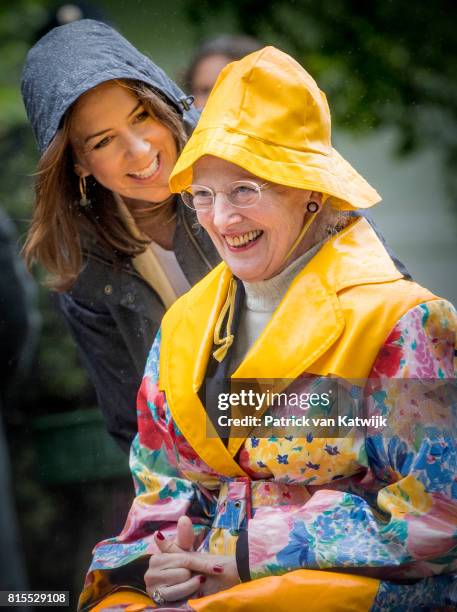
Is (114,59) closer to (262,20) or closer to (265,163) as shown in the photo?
(262,20)

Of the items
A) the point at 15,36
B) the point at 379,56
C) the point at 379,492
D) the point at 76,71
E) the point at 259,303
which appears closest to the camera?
the point at 379,492

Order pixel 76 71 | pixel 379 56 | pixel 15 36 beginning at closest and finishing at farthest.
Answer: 1. pixel 76 71
2. pixel 379 56
3. pixel 15 36

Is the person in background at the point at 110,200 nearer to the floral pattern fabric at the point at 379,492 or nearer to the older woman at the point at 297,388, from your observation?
the older woman at the point at 297,388

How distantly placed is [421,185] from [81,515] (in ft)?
4.50

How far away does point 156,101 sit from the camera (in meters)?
2.52

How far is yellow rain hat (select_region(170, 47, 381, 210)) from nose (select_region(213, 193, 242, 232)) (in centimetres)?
9

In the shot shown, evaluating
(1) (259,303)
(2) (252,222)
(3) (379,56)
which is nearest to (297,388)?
(1) (259,303)

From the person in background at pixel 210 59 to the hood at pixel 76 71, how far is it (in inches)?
4.5

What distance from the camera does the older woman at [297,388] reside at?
1.99 meters

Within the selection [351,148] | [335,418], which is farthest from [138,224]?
[335,418]

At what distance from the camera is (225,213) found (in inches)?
82.0

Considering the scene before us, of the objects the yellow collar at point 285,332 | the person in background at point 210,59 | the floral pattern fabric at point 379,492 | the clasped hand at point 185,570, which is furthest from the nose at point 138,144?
the clasped hand at point 185,570

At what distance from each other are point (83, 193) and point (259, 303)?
0.70m

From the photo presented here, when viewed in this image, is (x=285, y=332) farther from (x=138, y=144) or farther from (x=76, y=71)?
(x=76, y=71)
